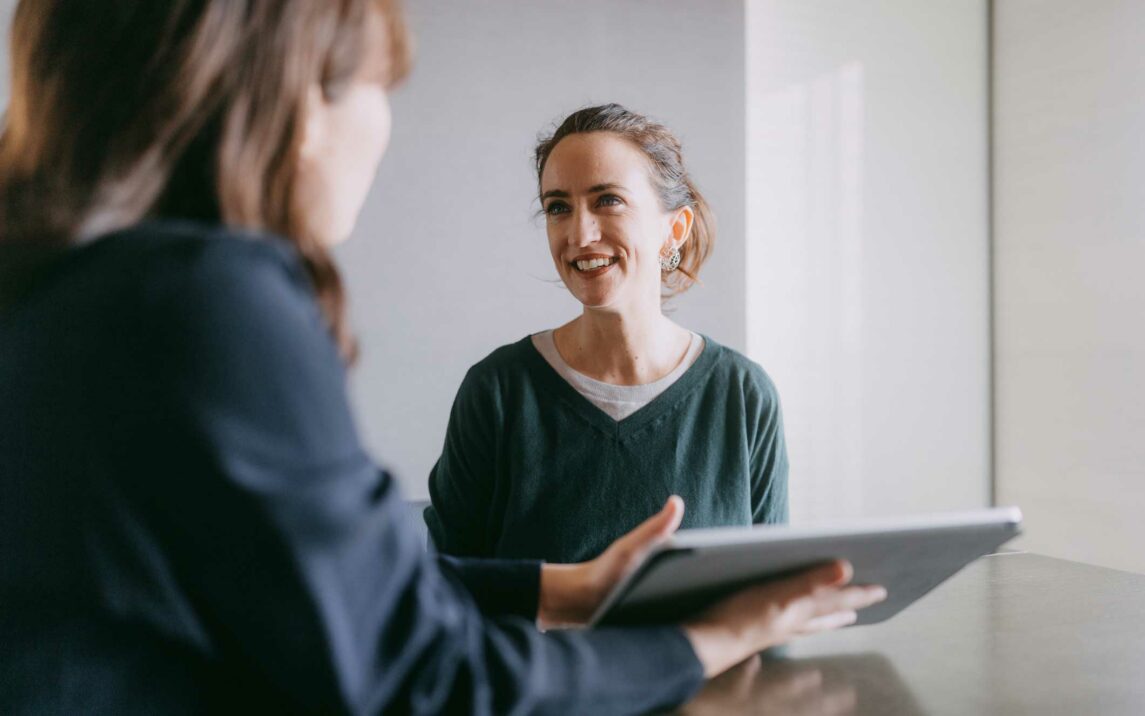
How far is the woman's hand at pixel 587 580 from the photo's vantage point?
0.94 meters

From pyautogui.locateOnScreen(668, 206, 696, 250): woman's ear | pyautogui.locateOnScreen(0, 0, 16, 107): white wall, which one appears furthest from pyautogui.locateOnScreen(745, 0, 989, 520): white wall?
pyautogui.locateOnScreen(0, 0, 16, 107): white wall

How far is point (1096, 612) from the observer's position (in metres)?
1.20

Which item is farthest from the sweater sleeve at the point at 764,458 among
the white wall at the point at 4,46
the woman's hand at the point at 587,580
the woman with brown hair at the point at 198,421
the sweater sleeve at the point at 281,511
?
the white wall at the point at 4,46

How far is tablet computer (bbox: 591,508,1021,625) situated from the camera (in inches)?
28.7

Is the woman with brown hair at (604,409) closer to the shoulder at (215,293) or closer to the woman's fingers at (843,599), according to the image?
the woman's fingers at (843,599)

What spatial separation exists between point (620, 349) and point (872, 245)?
5.83 ft

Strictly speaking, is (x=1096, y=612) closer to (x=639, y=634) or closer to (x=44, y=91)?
(x=639, y=634)

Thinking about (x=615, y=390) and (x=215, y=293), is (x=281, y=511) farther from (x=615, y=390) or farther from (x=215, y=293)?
(x=615, y=390)

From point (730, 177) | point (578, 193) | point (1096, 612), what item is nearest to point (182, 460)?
point (1096, 612)

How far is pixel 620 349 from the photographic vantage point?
1.76m

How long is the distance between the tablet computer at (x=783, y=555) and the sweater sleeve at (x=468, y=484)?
33.6 inches

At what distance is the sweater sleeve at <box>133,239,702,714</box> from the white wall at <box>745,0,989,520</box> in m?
2.54

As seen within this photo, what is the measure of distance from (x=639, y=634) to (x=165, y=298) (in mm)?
438

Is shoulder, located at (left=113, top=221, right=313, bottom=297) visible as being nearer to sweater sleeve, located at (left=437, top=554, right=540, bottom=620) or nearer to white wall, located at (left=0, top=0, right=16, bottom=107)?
sweater sleeve, located at (left=437, top=554, right=540, bottom=620)
